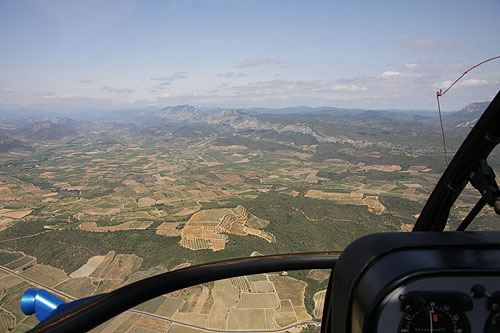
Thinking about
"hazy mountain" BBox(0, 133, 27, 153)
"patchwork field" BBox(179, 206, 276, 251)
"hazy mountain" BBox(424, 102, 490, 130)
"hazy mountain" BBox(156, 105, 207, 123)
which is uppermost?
"hazy mountain" BBox(156, 105, 207, 123)

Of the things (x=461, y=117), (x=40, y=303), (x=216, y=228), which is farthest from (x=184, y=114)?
(x=40, y=303)

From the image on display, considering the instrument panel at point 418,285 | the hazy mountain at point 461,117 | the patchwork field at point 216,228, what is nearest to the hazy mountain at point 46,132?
the patchwork field at point 216,228

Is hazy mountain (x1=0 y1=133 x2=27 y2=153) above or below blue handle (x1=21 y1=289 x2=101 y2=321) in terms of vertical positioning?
below

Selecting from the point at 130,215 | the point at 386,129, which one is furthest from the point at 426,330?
the point at 386,129

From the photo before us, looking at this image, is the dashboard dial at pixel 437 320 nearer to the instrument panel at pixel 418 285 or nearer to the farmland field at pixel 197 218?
the instrument panel at pixel 418 285

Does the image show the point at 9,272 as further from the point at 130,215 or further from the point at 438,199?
the point at 438,199

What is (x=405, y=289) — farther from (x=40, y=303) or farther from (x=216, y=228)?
(x=216, y=228)

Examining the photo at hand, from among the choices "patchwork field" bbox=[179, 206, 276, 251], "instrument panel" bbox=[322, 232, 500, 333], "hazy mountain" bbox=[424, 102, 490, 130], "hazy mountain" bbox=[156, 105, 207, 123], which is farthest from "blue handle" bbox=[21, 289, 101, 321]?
"hazy mountain" bbox=[156, 105, 207, 123]

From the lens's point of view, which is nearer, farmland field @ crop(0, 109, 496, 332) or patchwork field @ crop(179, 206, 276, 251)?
farmland field @ crop(0, 109, 496, 332)

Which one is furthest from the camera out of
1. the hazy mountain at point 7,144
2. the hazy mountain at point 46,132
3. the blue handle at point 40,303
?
the hazy mountain at point 46,132

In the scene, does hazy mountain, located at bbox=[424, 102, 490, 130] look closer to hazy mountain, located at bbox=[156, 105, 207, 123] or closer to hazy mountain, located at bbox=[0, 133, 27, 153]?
hazy mountain, located at bbox=[0, 133, 27, 153]
